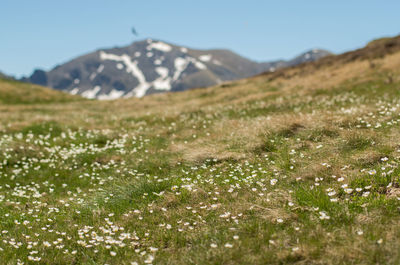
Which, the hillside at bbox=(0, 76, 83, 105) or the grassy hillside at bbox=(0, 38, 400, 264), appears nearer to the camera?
the grassy hillside at bbox=(0, 38, 400, 264)

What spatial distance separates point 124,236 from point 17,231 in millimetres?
2578

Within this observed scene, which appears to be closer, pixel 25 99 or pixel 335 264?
pixel 335 264

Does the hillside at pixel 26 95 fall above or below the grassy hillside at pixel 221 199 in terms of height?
above

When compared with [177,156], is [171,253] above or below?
below

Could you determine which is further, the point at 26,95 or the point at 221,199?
the point at 26,95

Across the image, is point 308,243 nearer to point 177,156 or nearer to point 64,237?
point 64,237

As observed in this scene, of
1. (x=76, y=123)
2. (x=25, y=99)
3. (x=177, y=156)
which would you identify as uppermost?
(x=25, y=99)

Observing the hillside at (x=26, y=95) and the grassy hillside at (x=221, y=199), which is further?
the hillside at (x=26, y=95)

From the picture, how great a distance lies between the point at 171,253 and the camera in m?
5.75

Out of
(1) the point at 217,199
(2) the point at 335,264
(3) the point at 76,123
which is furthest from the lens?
(3) the point at 76,123

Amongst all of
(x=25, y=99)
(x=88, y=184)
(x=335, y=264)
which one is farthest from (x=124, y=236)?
(x=25, y=99)

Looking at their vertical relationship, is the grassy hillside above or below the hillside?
below

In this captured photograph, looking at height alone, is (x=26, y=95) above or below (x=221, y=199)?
above

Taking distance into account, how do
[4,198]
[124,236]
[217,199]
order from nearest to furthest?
[124,236] < [217,199] < [4,198]
